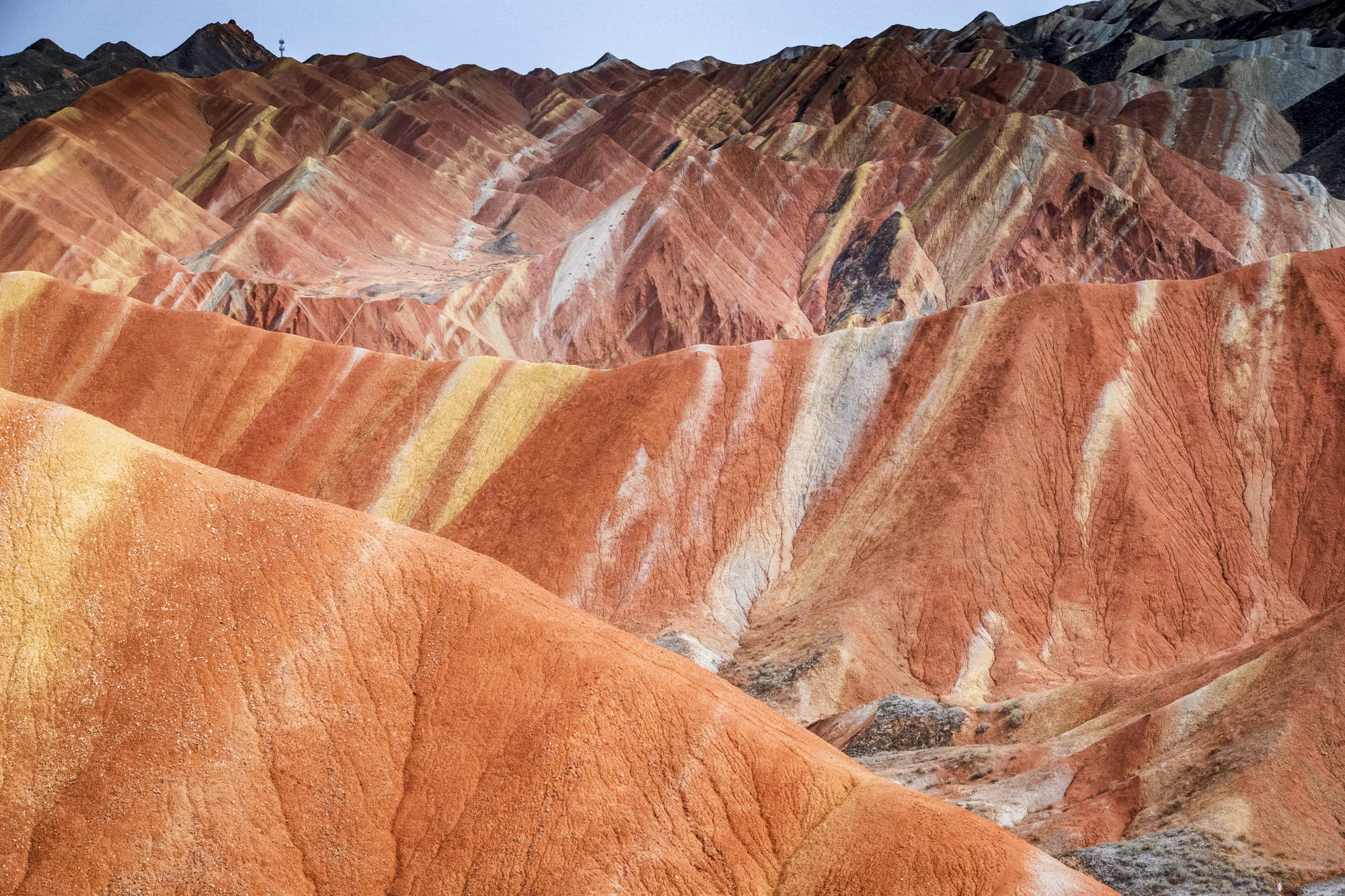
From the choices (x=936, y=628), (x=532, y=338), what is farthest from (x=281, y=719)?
(x=532, y=338)

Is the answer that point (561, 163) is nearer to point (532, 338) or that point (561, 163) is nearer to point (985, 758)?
point (532, 338)

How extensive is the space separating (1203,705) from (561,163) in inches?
4271

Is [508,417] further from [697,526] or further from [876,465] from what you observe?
[876,465]

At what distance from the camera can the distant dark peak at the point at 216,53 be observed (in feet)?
589

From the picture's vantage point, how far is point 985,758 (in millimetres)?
27500

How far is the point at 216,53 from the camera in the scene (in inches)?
7303

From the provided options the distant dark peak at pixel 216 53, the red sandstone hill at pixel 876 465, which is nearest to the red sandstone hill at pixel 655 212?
the red sandstone hill at pixel 876 465

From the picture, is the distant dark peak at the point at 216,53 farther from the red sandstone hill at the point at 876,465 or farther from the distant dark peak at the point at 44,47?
the red sandstone hill at the point at 876,465

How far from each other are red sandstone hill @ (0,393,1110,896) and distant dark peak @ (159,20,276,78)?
178m

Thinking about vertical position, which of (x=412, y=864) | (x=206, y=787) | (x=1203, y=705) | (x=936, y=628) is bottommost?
(x=936, y=628)

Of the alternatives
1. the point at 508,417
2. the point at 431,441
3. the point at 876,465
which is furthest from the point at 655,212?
the point at 876,465

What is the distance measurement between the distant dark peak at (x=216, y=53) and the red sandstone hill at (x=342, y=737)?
177982mm

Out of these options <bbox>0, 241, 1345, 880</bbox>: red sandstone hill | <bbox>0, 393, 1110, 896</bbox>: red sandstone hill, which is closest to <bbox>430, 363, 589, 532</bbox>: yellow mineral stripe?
<bbox>0, 241, 1345, 880</bbox>: red sandstone hill

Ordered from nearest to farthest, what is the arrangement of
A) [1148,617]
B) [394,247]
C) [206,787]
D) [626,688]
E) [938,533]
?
[206,787] → [626,688] → [1148,617] → [938,533] → [394,247]
